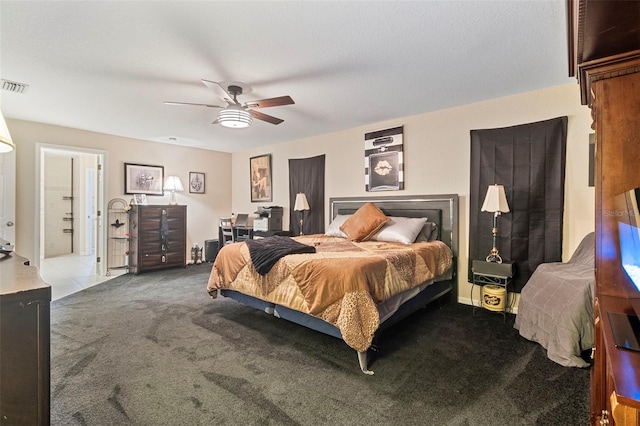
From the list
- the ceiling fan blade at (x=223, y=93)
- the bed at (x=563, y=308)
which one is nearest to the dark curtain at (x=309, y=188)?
the ceiling fan blade at (x=223, y=93)

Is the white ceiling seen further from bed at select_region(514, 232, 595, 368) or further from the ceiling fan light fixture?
→ bed at select_region(514, 232, 595, 368)

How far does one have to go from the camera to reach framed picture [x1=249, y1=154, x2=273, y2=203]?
6148 millimetres

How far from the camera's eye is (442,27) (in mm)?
2086

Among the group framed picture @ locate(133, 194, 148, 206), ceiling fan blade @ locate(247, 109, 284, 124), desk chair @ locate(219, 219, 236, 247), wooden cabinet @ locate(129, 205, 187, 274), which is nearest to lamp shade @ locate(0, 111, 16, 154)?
ceiling fan blade @ locate(247, 109, 284, 124)

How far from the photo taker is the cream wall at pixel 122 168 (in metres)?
4.33

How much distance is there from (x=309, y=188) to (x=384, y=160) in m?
1.56

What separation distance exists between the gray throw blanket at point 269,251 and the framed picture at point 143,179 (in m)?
3.73

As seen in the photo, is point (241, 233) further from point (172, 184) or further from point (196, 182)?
point (172, 184)

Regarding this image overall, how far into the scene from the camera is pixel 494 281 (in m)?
3.27

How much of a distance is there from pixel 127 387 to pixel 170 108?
3.20 metres

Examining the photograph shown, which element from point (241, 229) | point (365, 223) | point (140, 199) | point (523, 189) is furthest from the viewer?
point (241, 229)

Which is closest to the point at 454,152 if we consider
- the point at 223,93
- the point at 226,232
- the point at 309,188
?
the point at 309,188

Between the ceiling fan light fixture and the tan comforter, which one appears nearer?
the tan comforter

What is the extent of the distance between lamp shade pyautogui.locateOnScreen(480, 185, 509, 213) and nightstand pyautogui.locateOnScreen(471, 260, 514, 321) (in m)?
0.60
